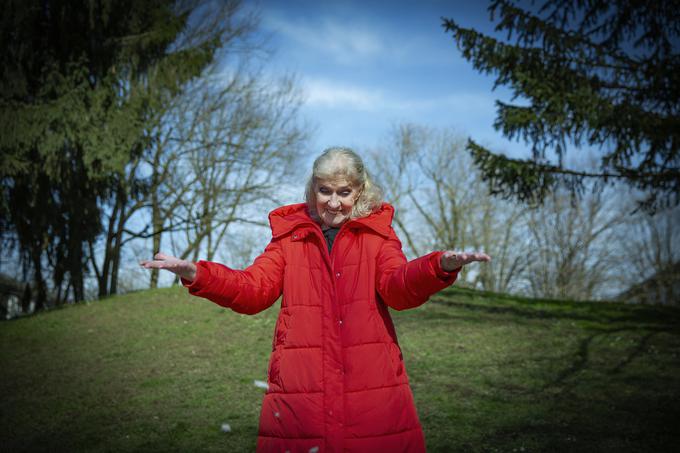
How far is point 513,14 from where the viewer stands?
877 centimetres

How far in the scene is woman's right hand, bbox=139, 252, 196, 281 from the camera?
2146 millimetres

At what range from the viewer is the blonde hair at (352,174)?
263 centimetres

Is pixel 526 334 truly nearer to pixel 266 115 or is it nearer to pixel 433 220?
pixel 266 115

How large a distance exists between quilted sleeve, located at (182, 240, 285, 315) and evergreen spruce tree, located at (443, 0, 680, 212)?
23.0 ft

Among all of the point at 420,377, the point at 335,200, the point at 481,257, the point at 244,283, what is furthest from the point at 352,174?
the point at 420,377

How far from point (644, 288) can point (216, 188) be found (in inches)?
663

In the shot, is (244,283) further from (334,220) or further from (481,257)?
(481,257)

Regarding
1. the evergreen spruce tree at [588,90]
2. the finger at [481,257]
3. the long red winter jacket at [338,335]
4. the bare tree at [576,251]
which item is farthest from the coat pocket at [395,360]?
the bare tree at [576,251]

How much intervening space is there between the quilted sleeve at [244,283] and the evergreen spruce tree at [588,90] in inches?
276

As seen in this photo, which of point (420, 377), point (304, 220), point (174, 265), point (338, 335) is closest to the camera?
point (174, 265)

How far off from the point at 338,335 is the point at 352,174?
2.57ft

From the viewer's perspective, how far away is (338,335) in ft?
7.79

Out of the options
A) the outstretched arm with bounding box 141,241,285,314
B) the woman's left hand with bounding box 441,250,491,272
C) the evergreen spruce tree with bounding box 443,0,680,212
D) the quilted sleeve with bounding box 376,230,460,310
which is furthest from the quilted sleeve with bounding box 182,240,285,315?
the evergreen spruce tree with bounding box 443,0,680,212

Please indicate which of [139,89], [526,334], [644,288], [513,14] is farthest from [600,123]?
[644,288]
